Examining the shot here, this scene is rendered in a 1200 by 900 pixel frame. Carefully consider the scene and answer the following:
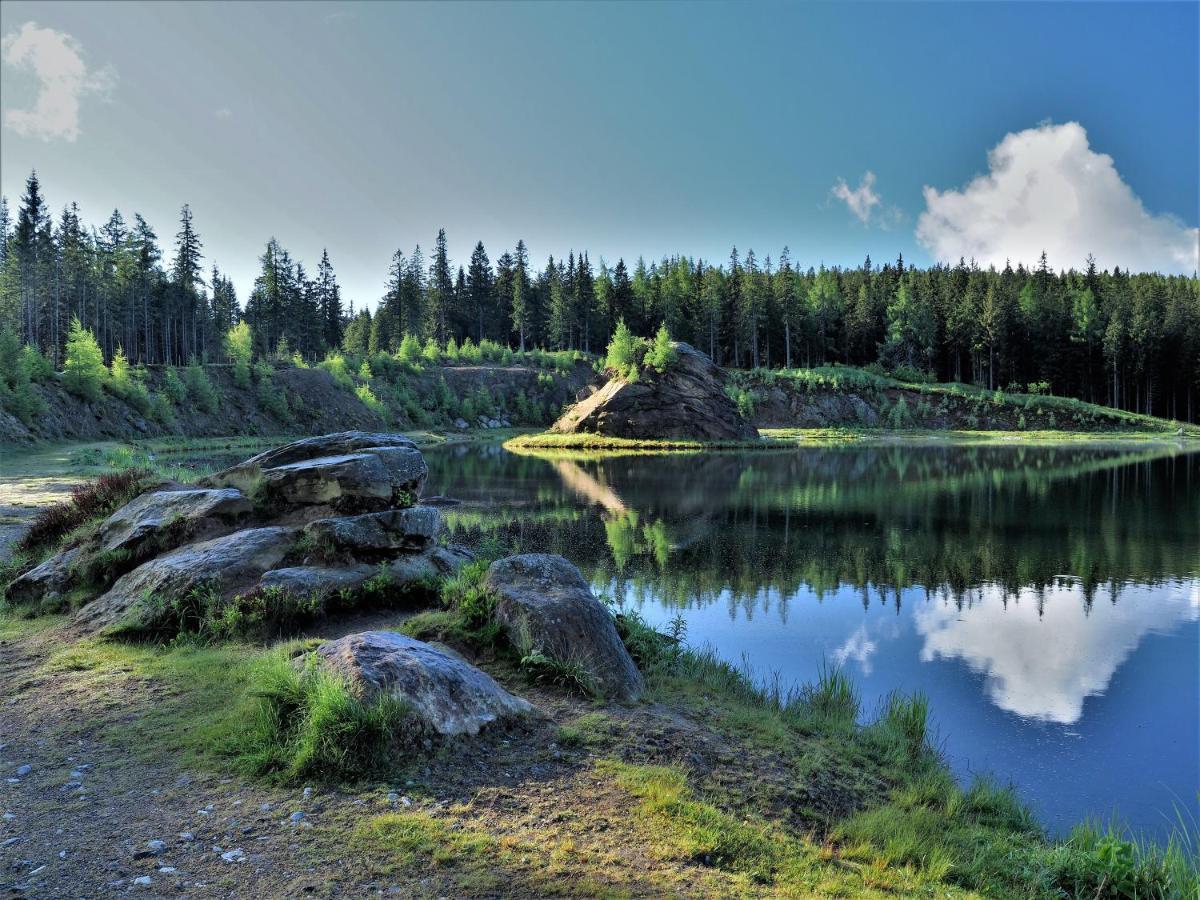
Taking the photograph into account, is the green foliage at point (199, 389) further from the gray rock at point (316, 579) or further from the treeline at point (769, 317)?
the gray rock at point (316, 579)

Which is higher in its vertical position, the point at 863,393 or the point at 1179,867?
the point at 863,393

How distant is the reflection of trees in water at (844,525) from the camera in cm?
1909

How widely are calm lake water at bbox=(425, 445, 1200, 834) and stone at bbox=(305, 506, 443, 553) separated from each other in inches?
205

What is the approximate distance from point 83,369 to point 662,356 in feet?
162

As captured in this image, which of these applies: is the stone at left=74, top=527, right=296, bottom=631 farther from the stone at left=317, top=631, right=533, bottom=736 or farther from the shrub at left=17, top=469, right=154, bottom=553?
the stone at left=317, top=631, right=533, bottom=736

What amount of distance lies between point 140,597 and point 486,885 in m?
8.79

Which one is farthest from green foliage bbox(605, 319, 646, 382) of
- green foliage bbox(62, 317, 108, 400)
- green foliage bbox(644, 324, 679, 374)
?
green foliage bbox(62, 317, 108, 400)

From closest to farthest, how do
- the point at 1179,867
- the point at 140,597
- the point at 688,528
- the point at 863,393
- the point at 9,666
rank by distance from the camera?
the point at 1179,867 → the point at 9,666 → the point at 140,597 → the point at 688,528 → the point at 863,393

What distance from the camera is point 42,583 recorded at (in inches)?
499

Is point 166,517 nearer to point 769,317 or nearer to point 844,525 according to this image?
point 844,525

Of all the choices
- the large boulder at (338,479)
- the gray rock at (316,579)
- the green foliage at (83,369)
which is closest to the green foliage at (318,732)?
the gray rock at (316,579)

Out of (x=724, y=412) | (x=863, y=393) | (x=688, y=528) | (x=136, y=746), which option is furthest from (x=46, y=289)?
(x=863, y=393)

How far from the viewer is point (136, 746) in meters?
7.23

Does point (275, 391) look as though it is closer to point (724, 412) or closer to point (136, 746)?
point (724, 412)
